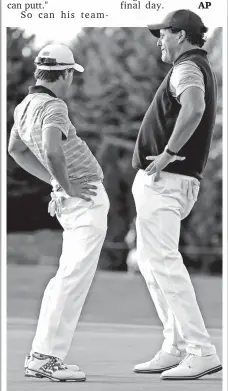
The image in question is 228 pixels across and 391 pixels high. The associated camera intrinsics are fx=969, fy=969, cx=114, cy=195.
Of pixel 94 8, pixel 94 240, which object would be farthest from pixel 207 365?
pixel 94 8

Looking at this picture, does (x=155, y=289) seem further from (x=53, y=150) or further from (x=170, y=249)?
(x=53, y=150)

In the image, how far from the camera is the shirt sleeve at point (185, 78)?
4520mm

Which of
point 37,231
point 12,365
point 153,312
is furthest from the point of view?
point 37,231

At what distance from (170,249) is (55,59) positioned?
41.8 inches

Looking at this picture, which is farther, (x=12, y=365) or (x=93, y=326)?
(x=93, y=326)

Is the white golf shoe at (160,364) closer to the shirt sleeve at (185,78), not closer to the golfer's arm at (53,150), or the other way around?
the golfer's arm at (53,150)

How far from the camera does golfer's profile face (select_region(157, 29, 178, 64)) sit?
4707 mm

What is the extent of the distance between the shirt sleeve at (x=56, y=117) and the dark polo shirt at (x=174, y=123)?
0.44 metres

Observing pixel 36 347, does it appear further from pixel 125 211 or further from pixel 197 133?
pixel 125 211

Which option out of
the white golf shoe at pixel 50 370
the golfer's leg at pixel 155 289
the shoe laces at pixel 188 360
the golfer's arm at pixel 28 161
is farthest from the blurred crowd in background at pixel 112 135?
the shoe laces at pixel 188 360

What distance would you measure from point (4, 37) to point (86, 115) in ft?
34.1

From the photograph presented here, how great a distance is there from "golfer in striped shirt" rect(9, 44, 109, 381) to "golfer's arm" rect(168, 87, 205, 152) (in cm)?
42

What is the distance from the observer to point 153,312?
31.1ft

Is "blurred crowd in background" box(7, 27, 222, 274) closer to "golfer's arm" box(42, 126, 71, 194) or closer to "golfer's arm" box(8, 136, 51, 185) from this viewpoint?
"golfer's arm" box(8, 136, 51, 185)
